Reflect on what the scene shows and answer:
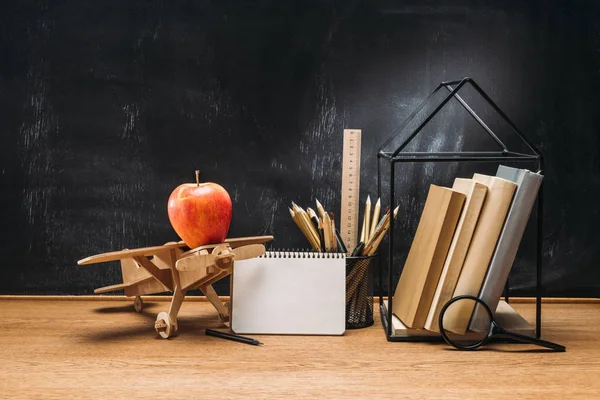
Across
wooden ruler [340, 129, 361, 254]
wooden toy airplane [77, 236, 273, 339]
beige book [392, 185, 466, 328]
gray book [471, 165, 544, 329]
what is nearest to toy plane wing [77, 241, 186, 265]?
wooden toy airplane [77, 236, 273, 339]

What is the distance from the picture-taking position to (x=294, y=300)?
1129 millimetres

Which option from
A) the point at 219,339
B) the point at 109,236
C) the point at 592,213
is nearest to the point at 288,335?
the point at 219,339

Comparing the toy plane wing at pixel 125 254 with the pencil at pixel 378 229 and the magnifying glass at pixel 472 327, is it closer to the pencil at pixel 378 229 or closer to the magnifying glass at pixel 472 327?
the pencil at pixel 378 229

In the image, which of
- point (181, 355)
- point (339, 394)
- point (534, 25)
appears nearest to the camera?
point (339, 394)

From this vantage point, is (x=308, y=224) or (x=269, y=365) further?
(x=308, y=224)

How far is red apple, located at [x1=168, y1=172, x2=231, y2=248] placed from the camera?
44.2 inches

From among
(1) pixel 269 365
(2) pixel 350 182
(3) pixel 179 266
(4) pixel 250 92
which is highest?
(4) pixel 250 92

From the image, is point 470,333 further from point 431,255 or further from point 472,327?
point 431,255

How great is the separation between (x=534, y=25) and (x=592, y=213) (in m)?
0.43

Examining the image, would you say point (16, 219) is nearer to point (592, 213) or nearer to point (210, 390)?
point (210, 390)

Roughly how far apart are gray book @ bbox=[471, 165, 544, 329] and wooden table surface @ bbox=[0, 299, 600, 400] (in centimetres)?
10

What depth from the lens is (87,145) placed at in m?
1.39

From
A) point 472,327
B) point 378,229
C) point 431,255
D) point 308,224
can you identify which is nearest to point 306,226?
point 308,224

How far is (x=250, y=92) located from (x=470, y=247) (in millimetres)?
591
